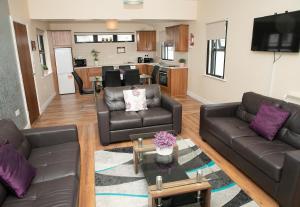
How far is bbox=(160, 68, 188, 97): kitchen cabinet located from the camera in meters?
6.56

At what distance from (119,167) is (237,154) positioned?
1.50 metres

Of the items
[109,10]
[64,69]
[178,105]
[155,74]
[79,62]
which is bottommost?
[178,105]

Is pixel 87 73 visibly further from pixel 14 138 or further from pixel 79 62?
pixel 14 138

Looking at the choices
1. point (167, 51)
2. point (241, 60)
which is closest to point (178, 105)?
point (241, 60)

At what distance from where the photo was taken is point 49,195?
1.70m

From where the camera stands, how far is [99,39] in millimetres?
8344

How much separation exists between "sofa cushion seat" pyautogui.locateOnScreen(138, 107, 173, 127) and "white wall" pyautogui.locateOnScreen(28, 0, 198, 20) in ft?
10.2

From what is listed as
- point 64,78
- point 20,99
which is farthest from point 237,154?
point 64,78

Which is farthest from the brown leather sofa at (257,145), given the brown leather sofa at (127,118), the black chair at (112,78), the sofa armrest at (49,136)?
the black chair at (112,78)

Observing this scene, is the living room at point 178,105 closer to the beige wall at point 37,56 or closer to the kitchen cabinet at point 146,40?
the beige wall at point 37,56

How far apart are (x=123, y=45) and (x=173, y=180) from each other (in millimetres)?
7390

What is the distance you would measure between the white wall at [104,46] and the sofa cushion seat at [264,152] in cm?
685

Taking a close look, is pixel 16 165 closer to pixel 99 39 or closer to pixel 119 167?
pixel 119 167

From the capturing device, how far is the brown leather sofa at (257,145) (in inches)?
77.4
